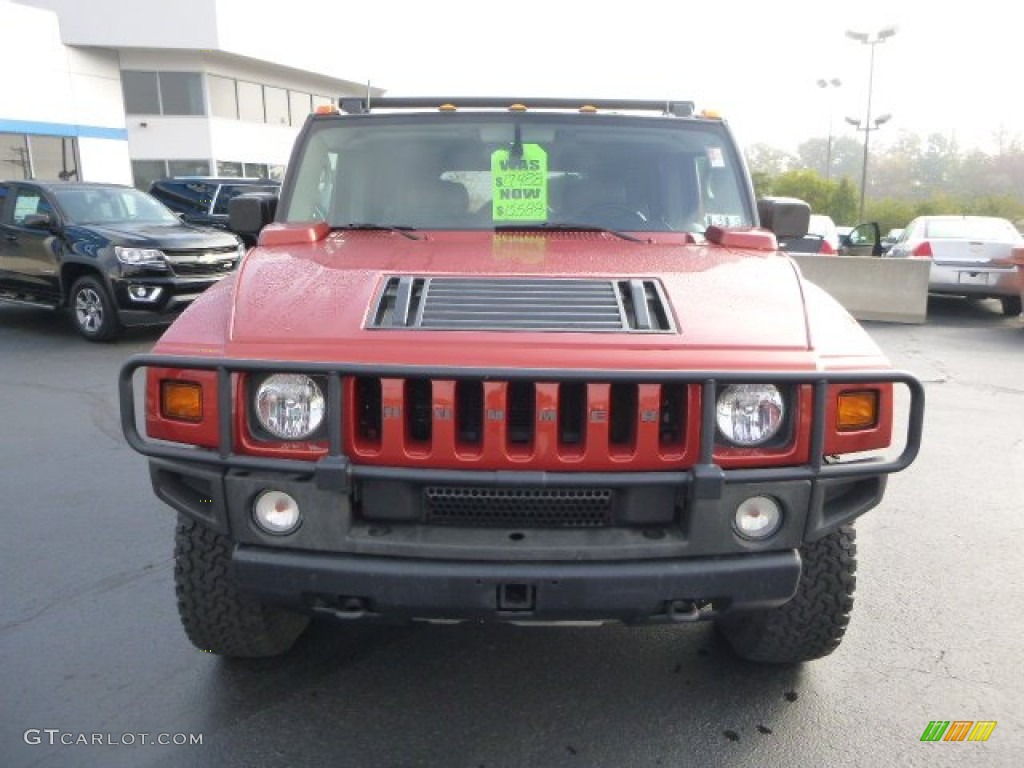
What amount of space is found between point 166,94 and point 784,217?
31687mm

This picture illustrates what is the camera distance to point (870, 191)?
7806 cm

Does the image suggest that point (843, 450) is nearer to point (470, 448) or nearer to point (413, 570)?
point (470, 448)

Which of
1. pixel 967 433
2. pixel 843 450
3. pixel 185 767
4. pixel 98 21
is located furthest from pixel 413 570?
pixel 98 21

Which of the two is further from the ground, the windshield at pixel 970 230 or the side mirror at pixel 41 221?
the side mirror at pixel 41 221

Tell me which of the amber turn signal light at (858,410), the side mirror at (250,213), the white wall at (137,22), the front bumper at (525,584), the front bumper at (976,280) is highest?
the white wall at (137,22)

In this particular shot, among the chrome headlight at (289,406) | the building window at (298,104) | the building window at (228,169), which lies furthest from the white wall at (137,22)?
the chrome headlight at (289,406)

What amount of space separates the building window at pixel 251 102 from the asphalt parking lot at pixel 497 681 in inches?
1247

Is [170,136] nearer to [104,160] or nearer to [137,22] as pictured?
[104,160]

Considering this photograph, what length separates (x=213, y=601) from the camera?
8.96ft

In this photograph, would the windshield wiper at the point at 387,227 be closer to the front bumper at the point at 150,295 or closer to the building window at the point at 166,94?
the front bumper at the point at 150,295

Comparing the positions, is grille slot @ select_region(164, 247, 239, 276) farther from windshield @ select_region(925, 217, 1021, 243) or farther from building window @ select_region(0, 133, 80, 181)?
building window @ select_region(0, 133, 80, 181)

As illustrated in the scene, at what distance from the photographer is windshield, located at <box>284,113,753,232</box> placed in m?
3.52

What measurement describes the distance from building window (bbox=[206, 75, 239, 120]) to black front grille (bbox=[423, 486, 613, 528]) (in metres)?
31.9

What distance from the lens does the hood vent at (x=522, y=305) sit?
241cm
